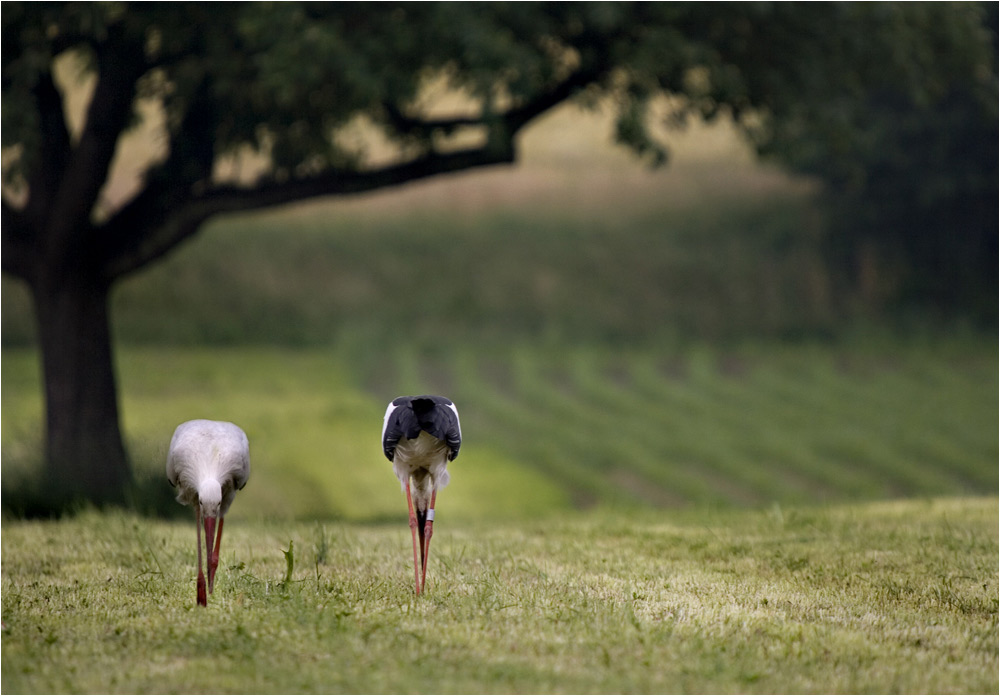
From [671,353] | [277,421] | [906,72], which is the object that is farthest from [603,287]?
[906,72]

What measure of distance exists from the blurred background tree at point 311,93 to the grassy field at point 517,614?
384 centimetres

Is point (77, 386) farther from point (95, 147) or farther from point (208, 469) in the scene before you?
point (208, 469)

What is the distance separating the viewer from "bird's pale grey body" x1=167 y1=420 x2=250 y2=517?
20.2 feet

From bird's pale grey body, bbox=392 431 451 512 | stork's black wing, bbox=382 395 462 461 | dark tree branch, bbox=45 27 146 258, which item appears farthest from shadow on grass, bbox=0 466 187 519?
stork's black wing, bbox=382 395 462 461

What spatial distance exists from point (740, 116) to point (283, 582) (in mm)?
8696

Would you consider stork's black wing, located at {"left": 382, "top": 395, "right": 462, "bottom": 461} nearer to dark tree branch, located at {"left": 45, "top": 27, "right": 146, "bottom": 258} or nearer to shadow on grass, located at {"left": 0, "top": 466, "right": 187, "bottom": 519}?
shadow on grass, located at {"left": 0, "top": 466, "right": 187, "bottom": 519}

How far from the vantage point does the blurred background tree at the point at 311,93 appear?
35.9 feet

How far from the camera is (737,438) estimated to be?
1973 centimetres

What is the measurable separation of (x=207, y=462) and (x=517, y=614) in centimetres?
206

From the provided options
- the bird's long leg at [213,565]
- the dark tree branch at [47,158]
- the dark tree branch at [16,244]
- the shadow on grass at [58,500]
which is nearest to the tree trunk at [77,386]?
the shadow on grass at [58,500]

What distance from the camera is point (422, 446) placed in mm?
6348

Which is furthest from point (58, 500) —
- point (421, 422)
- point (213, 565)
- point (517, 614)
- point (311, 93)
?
point (517, 614)

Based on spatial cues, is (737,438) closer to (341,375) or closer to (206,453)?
(341,375)

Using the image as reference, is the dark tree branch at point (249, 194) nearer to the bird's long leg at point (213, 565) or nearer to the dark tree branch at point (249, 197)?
the dark tree branch at point (249, 197)
